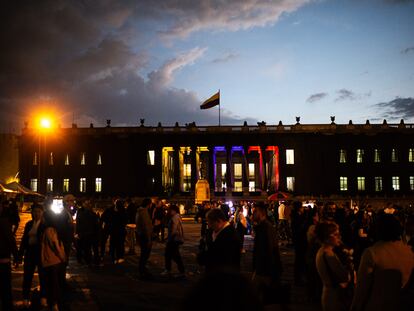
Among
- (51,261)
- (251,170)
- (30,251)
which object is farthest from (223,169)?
(51,261)

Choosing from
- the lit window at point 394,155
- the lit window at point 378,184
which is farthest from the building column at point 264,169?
the lit window at point 394,155

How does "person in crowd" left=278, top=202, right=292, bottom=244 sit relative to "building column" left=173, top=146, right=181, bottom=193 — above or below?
below

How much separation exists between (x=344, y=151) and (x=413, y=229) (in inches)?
2507

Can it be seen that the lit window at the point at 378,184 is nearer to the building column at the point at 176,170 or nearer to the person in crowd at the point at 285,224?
the building column at the point at 176,170

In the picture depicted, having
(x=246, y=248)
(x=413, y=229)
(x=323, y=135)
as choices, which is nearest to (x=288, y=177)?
(x=323, y=135)

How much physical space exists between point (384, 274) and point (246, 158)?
6427 cm

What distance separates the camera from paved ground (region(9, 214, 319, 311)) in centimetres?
892

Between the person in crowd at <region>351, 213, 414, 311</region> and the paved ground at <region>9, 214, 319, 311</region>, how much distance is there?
2.94m

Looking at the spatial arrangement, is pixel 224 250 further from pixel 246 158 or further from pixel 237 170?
pixel 237 170

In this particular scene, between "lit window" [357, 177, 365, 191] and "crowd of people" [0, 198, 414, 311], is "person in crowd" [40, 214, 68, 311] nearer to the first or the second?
"crowd of people" [0, 198, 414, 311]

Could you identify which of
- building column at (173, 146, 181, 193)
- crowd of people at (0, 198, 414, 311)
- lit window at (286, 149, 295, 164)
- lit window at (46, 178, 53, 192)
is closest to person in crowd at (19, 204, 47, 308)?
crowd of people at (0, 198, 414, 311)

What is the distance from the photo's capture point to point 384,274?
4160 millimetres

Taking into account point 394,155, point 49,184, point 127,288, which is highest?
point 394,155

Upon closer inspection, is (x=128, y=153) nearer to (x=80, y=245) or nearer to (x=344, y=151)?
(x=344, y=151)
